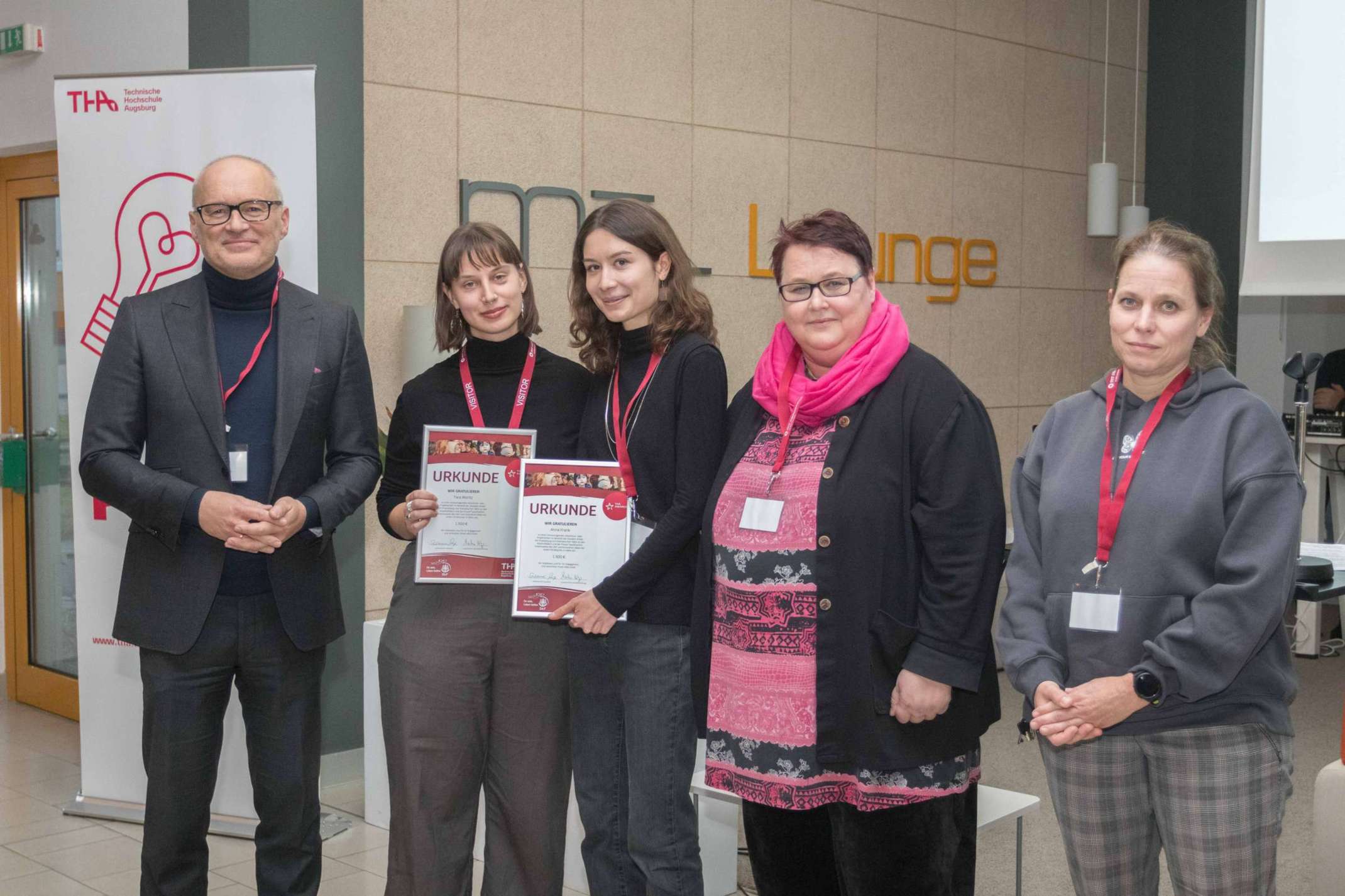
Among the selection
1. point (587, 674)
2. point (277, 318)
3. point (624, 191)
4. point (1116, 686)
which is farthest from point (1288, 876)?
point (624, 191)

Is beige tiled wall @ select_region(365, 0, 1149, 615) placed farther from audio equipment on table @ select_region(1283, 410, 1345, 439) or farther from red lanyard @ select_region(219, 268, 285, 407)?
red lanyard @ select_region(219, 268, 285, 407)

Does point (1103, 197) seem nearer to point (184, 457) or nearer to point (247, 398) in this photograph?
point (247, 398)

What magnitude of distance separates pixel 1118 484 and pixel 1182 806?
1.67 ft

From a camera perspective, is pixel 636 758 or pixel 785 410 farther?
pixel 636 758

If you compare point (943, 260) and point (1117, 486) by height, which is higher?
point (943, 260)

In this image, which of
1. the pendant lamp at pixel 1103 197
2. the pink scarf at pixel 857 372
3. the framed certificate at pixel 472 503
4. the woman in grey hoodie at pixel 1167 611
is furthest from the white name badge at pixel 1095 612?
the pendant lamp at pixel 1103 197

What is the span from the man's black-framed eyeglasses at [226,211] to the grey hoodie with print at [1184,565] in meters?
1.66

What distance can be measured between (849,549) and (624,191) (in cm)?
362

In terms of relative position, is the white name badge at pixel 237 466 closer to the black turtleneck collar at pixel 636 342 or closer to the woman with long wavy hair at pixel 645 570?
the woman with long wavy hair at pixel 645 570

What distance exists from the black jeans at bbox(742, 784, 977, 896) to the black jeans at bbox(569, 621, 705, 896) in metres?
0.23

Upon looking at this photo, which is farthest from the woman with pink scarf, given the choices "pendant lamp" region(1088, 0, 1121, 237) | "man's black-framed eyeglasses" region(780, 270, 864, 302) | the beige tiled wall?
"pendant lamp" region(1088, 0, 1121, 237)

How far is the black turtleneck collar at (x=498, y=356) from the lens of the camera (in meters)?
2.52

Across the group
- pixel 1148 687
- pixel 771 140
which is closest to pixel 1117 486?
pixel 1148 687

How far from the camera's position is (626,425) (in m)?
2.39
